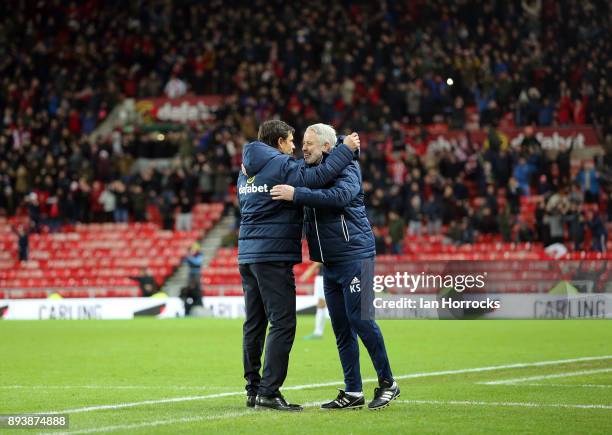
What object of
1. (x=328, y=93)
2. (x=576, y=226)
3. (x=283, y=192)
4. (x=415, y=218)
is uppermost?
(x=328, y=93)

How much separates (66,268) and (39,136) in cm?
672

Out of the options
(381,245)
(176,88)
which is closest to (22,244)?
(176,88)

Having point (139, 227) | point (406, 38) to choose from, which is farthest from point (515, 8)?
point (139, 227)

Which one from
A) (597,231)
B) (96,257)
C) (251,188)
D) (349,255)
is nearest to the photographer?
(349,255)

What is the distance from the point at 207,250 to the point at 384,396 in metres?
24.5

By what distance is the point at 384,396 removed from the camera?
960cm

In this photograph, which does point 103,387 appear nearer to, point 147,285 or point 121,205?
point 147,285

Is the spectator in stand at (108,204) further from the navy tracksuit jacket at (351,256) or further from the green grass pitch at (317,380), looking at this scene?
the navy tracksuit jacket at (351,256)

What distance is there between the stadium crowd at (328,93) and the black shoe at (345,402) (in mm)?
19409

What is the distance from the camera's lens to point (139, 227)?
34.5 m

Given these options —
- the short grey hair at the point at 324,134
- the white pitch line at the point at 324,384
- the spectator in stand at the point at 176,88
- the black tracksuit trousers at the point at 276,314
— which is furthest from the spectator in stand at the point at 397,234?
the short grey hair at the point at 324,134

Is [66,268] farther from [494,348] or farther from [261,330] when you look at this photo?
[261,330]

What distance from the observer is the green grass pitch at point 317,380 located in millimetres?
8727

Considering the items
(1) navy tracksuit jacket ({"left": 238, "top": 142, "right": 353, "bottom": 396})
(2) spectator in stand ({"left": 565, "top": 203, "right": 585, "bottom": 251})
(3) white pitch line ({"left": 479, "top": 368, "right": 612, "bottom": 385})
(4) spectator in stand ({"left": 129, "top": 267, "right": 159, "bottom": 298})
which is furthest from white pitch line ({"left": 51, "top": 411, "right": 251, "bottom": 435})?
(4) spectator in stand ({"left": 129, "top": 267, "right": 159, "bottom": 298})
